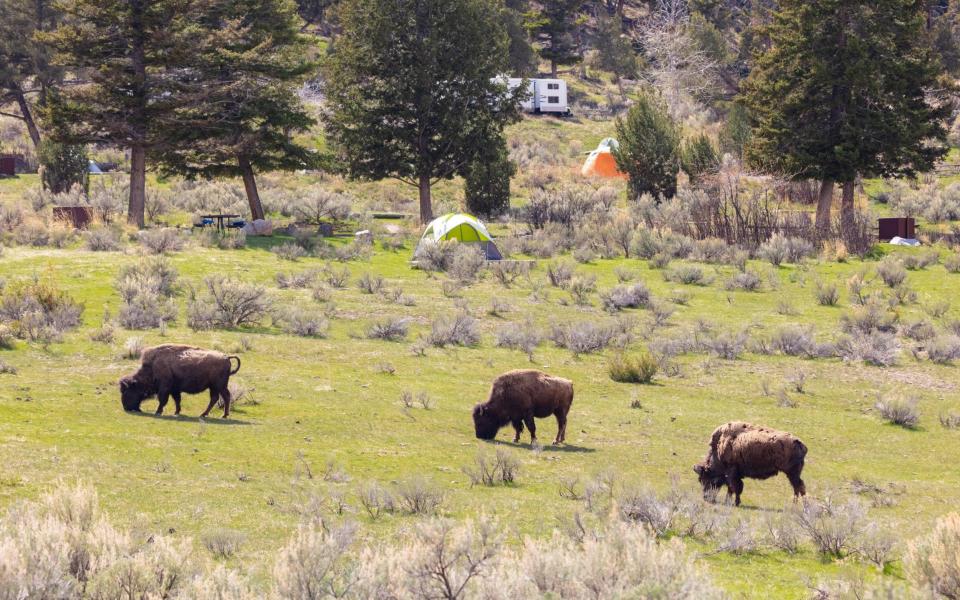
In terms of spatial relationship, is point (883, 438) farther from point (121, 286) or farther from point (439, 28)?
point (439, 28)

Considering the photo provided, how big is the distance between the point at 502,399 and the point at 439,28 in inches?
1489

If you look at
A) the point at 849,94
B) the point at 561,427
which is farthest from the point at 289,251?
the point at 561,427

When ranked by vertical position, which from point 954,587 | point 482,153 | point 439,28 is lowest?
point 954,587

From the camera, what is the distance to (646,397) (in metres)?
21.5

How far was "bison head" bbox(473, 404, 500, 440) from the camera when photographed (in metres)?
17.0

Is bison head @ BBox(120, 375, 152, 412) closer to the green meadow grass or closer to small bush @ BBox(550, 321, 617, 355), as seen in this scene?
the green meadow grass

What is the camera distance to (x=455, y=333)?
1017 inches

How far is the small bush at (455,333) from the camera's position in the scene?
84.0ft

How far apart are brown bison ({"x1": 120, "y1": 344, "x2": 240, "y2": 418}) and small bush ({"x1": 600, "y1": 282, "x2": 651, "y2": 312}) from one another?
15.8 metres

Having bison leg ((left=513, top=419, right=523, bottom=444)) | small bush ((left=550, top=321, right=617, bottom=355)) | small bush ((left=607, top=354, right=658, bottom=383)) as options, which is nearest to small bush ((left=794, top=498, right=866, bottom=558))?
bison leg ((left=513, top=419, right=523, bottom=444))

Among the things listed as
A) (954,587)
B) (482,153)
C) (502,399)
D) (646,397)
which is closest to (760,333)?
(646,397)

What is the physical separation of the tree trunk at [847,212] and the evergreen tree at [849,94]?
54 millimetres

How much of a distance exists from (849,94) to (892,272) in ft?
43.2

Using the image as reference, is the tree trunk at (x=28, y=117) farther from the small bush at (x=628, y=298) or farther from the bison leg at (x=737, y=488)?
the bison leg at (x=737, y=488)
